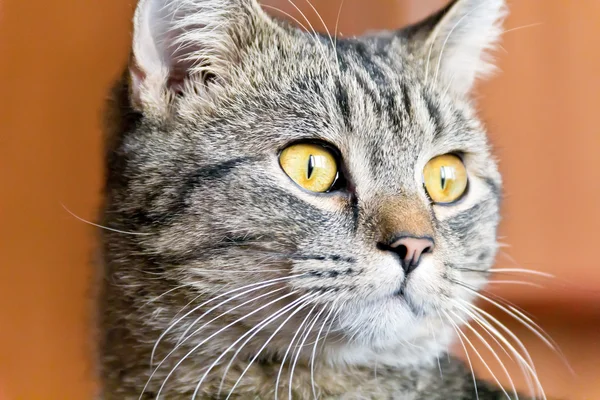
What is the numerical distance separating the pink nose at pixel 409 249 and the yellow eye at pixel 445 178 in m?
0.17

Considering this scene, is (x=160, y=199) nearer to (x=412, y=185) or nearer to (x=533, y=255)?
(x=412, y=185)

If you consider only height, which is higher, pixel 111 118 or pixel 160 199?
pixel 111 118

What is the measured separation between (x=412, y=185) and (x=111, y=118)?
0.47 metres

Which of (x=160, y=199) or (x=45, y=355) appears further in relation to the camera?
A: (x=45, y=355)

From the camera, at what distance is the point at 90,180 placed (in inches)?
36.1

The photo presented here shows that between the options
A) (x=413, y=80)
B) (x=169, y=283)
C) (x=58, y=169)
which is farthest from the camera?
(x=58, y=169)

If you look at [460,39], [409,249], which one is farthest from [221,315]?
[460,39]

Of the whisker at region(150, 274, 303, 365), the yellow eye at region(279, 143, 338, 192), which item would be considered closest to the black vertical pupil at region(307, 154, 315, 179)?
the yellow eye at region(279, 143, 338, 192)

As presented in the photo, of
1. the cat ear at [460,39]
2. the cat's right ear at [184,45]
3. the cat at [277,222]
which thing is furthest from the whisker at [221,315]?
the cat ear at [460,39]

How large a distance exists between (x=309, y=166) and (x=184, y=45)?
247mm

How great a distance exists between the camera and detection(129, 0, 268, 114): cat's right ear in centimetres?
70

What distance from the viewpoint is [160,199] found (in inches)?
27.2

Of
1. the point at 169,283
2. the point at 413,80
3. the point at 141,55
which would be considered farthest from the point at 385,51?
the point at 169,283

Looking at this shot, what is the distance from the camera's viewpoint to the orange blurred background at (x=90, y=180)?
34.8 inches
